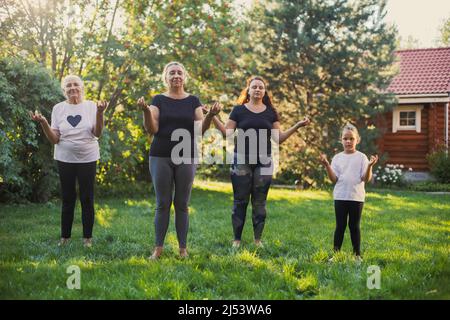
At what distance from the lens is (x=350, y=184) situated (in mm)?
4621

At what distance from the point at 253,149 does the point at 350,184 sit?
1.10m

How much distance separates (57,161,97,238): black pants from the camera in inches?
201

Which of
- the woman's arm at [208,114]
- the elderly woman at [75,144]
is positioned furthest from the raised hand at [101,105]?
the woman's arm at [208,114]

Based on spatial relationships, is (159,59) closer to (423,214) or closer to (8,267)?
(423,214)

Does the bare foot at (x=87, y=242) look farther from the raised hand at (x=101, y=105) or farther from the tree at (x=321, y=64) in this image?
the tree at (x=321, y=64)

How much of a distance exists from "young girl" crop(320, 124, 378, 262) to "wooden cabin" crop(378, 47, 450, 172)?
12.1 meters

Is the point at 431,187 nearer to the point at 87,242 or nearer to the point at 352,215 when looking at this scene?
the point at 352,215

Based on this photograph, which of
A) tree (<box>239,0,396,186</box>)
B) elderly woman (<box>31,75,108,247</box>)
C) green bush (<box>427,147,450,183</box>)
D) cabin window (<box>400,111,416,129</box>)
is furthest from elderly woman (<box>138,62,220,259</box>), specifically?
cabin window (<box>400,111,416,129</box>)

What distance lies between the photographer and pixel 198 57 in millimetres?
A: 11336

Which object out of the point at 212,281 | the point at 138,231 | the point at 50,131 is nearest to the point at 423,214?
the point at 138,231

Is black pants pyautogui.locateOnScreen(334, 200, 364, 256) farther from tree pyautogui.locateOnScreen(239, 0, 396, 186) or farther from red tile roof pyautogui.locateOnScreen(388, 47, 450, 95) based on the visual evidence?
red tile roof pyautogui.locateOnScreen(388, 47, 450, 95)

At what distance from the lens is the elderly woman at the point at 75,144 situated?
507 cm

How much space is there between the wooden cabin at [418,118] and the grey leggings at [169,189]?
12887 mm

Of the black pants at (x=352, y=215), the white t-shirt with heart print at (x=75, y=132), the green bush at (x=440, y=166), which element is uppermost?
the white t-shirt with heart print at (x=75, y=132)
